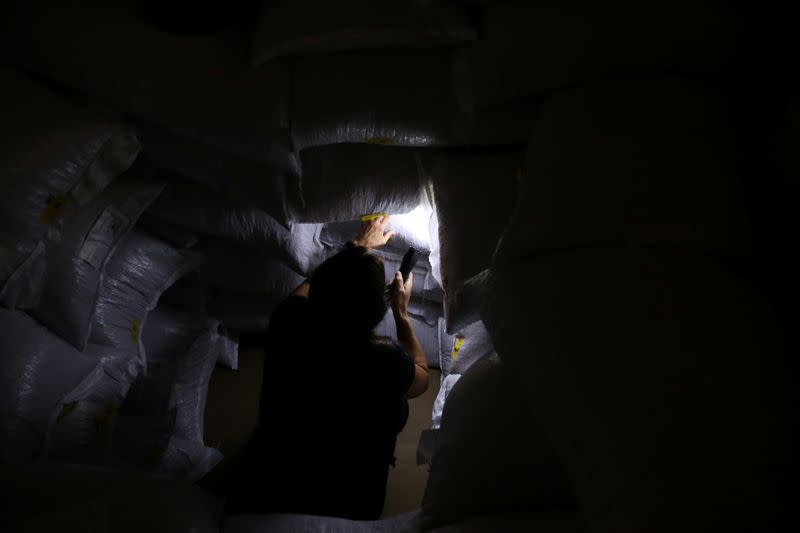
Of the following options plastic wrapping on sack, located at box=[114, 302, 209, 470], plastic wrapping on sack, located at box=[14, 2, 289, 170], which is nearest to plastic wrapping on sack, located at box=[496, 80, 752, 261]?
plastic wrapping on sack, located at box=[14, 2, 289, 170]

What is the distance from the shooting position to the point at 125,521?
775 mm

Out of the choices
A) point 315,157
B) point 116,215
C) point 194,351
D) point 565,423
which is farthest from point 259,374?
point 565,423

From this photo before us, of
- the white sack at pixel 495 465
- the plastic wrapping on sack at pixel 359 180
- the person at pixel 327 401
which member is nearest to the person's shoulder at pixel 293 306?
the person at pixel 327 401

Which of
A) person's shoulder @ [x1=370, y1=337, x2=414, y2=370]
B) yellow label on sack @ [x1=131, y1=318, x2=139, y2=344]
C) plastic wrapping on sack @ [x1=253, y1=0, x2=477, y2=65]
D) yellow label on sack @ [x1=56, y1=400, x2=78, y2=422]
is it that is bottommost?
yellow label on sack @ [x1=56, y1=400, x2=78, y2=422]

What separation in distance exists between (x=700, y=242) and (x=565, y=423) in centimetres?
29

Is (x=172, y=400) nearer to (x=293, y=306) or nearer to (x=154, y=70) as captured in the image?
(x=293, y=306)

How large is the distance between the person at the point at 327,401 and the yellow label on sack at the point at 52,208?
45 centimetres

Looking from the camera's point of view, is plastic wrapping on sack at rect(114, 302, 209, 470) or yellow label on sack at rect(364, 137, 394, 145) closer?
yellow label on sack at rect(364, 137, 394, 145)

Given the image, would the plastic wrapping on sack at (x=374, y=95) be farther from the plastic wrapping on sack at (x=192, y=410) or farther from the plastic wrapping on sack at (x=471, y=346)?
the plastic wrapping on sack at (x=192, y=410)

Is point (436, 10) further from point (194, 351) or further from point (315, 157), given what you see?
point (194, 351)

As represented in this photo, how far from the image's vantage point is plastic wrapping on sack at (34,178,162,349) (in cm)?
126

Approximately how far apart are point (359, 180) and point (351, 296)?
0.31 m

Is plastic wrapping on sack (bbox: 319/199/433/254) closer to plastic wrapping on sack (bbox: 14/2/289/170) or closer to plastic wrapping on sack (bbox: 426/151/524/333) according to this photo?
plastic wrapping on sack (bbox: 426/151/524/333)

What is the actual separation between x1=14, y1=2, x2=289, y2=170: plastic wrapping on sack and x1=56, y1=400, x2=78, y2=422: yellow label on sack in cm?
65
